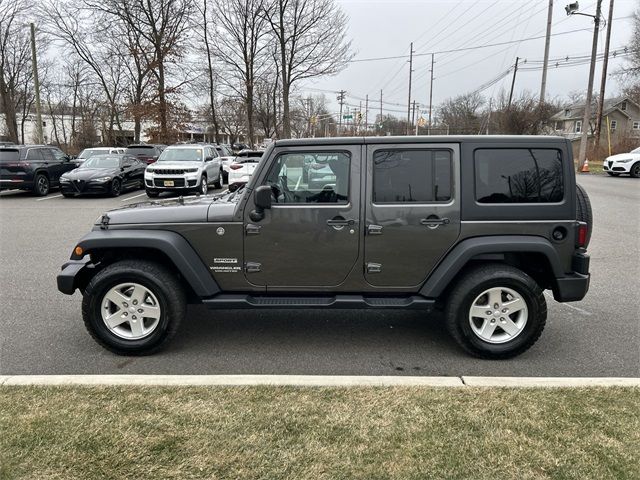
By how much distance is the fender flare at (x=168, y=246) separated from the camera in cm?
371

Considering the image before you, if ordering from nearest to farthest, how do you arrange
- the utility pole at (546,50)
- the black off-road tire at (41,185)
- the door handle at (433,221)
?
the door handle at (433,221)
the black off-road tire at (41,185)
the utility pole at (546,50)

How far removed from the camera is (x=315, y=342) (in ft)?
13.8

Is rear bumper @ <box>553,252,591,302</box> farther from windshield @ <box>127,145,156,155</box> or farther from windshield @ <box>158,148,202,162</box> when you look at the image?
windshield @ <box>127,145,156,155</box>

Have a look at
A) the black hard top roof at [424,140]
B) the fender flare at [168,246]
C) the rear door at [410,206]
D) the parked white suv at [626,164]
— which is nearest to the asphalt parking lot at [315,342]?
the fender flare at [168,246]

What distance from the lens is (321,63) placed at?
3147 centimetres

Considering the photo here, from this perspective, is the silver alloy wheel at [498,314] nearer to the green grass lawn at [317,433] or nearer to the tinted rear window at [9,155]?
the green grass lawn at [317,433]

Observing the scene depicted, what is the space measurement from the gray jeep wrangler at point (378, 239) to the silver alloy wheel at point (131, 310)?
0.01 meters

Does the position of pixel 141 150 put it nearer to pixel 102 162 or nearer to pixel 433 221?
pixel 102 162

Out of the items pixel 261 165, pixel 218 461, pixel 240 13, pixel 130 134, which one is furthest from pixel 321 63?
pixel 130 134

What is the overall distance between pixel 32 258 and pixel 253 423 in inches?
242

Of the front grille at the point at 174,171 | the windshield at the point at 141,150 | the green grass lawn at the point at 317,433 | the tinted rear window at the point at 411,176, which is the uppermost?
the windshield at the point at 141,150

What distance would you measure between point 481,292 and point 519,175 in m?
1.02

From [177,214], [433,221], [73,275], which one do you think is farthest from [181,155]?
[433,221]

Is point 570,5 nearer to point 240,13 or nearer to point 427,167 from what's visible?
point 240,13
